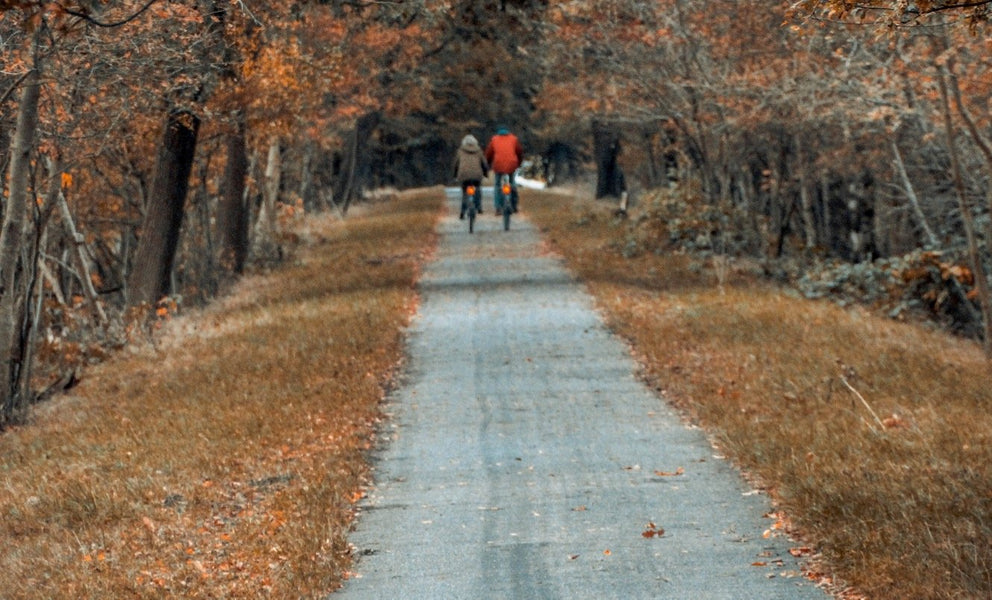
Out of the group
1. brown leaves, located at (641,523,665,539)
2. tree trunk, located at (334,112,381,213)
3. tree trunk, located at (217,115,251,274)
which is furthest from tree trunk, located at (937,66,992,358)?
tree trunk, located at (334,112,381,213)

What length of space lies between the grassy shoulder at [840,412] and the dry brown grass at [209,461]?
276cm

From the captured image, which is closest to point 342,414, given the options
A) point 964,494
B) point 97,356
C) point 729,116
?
point 964,494

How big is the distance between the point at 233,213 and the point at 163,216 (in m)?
5.20

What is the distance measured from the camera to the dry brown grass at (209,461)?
8.04 metres

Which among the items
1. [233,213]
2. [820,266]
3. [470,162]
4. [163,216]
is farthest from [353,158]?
[163,216]

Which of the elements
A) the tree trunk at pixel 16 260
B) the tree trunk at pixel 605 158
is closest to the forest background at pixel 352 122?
the tree trunk at pixel 16 260

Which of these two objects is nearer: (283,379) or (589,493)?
(589,493)

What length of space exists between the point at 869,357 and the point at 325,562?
8365mm

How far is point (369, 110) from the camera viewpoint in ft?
134

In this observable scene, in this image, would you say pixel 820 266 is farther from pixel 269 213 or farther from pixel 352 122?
pixel 352 122

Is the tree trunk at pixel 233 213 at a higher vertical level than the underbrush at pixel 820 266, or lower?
higher

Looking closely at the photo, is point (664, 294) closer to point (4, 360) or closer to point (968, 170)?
point (968, 170)

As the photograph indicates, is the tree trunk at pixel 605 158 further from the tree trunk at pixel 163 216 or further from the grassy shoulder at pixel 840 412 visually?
the tree trunk at pixel 163 216

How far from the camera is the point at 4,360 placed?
1398cm
